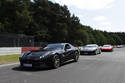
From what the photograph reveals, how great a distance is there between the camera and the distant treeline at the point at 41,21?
3631cm

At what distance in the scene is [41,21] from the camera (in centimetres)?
4759

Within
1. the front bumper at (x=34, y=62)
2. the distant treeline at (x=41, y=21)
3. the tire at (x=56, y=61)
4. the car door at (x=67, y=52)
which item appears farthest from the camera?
the distant treeline at (x=41, y=21)

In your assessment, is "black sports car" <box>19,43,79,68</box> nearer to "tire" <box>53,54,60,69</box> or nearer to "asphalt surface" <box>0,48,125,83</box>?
"tire" <box>53,54,60,69</box>

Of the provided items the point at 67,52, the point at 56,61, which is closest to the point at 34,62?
the point at 56,61

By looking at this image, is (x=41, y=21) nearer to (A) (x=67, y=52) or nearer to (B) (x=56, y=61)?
(A) (x=67, y=52)

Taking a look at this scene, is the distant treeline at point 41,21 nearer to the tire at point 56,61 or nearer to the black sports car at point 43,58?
the black sports car at point 43,58

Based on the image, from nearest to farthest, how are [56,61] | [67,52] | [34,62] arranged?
[34,62], [56,61], [67,52]

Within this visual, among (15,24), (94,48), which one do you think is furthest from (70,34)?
(94,48)

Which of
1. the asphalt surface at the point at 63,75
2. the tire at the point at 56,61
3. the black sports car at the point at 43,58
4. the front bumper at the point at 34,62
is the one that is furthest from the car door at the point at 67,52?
the front bumper at the point at 34,62

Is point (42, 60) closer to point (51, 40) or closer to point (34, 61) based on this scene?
point (34, 61)

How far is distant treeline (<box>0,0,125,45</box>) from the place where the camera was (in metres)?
36.3

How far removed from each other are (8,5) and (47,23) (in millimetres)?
15082

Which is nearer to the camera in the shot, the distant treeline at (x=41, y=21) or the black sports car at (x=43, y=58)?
the black sports car at (x=43, y=58)

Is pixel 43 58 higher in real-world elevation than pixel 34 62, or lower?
higher
